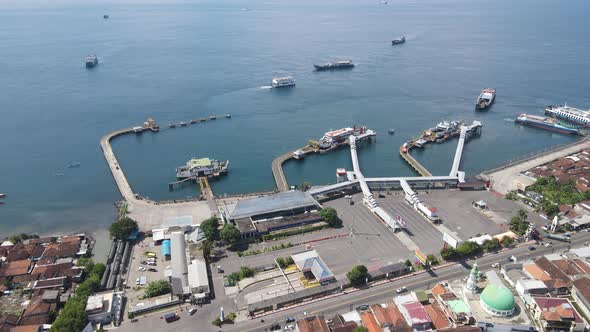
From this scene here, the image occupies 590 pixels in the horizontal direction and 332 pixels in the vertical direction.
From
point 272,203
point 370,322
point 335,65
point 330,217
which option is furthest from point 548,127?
point 370,322

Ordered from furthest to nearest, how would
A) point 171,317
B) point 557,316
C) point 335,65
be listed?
point 335,65
point 171,317
point 557,316

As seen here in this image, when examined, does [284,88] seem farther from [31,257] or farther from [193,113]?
[31,257]

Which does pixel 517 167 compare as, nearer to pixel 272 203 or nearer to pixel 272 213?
pixel 272 203

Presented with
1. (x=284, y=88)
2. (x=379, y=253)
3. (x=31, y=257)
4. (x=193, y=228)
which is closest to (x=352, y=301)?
(x=379, y=253)

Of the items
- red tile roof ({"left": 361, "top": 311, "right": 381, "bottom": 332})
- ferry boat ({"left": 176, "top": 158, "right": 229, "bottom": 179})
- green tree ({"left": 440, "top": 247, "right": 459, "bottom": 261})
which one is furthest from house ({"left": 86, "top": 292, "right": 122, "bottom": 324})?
green tree ({"left": 440, "top": 247, "right": 459, "bottom": 261})

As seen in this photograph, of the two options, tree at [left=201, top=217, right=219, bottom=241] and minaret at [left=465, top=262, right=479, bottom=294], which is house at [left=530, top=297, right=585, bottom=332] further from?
tree at [left=201, top=217, right=219, bottom=241]

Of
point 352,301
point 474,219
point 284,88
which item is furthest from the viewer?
point 284,88
